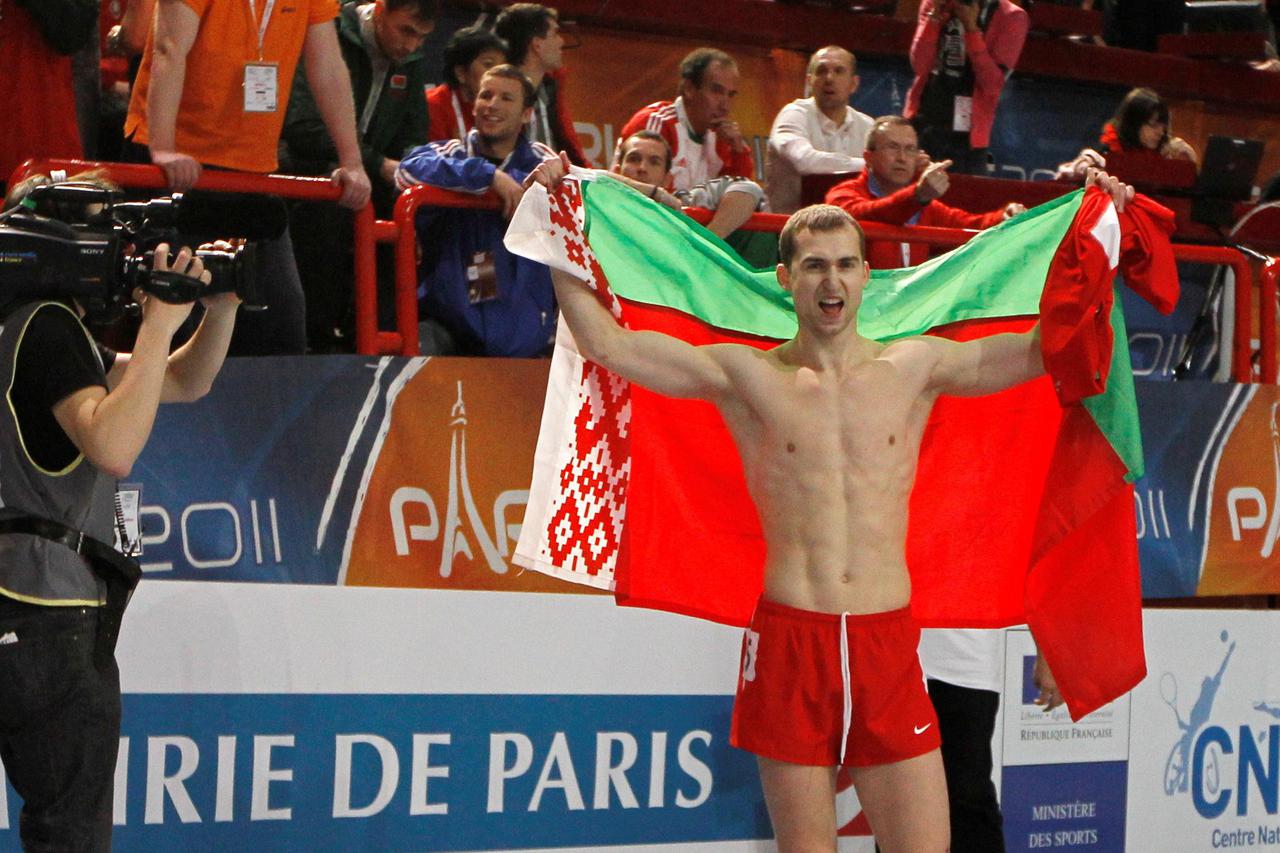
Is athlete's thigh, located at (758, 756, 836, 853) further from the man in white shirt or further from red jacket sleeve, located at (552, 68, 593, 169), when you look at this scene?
the man in white shirt

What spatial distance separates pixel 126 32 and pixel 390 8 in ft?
3.42

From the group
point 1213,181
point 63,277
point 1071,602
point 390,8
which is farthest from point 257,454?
point 1213,181

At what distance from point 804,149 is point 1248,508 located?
2.26 meters

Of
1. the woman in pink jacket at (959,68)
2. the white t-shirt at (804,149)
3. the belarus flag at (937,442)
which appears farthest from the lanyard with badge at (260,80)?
the woman in pink jacket at (959,68)

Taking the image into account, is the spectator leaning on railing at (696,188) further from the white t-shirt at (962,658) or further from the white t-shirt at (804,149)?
the white t-shirt at (962,658)

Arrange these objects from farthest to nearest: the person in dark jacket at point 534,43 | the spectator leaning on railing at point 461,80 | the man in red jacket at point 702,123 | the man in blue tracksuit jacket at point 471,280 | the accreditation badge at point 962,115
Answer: the accreditation badge at point 962,115, the man in red jacket at point 702,123, the person in dark jacket at point 534,43, the spectator leaning on railing at point 461,80, the man in blue tracksuit jacket at point 471,280

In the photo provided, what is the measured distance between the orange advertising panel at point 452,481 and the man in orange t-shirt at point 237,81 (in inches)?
16.6

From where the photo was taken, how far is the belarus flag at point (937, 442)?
4223mm

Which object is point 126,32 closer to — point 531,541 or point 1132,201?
point 531,541

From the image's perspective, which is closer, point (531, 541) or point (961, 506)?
point (531, 541)

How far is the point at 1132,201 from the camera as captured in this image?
444 centimetres

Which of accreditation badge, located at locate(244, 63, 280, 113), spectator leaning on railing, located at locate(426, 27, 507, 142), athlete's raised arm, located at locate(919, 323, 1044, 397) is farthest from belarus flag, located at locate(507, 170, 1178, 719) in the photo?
spectator leaning on railing, located at locate(426, 27, 507, 142)

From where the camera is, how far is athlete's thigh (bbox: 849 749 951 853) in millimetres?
3809

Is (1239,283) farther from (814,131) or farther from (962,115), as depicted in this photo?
(962,115)
